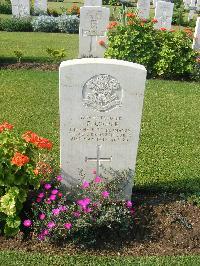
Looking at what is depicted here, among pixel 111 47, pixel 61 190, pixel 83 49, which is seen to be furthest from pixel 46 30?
pixel 61 190

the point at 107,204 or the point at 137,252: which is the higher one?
the point at 107,204

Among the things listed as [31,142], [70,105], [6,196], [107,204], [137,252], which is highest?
[70,105]

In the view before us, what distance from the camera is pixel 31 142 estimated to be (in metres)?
4.37

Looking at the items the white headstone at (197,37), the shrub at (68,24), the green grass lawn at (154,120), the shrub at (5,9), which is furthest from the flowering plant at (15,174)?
the shrub at (5,9)

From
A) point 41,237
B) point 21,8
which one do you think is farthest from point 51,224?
point 21,8

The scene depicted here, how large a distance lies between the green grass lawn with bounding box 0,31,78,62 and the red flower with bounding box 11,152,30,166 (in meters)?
8.37

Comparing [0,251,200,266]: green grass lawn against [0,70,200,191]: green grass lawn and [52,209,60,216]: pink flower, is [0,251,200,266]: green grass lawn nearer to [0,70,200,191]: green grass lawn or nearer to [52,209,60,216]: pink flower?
[52,209,60,216]: pink flower

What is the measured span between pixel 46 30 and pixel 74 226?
49.2 feet

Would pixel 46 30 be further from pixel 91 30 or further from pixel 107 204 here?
pixel 107 204

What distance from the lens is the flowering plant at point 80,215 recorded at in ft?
14.0

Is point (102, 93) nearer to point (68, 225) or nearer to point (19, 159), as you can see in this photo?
point (19, 159)

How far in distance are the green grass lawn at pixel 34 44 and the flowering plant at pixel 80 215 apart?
8.09 meters

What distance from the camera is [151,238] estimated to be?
14.9 ft

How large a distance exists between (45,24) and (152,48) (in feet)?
27.0
